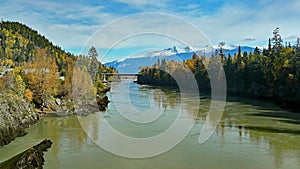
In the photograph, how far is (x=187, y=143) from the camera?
17.0m

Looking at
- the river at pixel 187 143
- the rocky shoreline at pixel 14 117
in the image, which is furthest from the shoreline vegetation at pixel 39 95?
the river at pixel 187 143

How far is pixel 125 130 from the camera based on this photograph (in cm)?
2066

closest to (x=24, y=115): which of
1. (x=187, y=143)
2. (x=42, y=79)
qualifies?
(x=42, y=79)

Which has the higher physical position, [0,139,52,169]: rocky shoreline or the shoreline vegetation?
the shoreline vegetation

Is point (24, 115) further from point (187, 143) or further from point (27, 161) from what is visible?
point (187, 143)

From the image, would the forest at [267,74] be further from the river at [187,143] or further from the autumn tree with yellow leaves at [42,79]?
the autumn tree with yellow leaves at [42,79]

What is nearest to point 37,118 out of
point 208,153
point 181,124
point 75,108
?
point 75,108

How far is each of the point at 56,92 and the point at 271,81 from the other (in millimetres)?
25749

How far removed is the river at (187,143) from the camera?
13570 mm

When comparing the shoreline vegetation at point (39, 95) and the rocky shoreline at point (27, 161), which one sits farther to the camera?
the shoreline vegetation at point (39, 95)

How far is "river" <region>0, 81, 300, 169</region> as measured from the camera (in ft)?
44.5

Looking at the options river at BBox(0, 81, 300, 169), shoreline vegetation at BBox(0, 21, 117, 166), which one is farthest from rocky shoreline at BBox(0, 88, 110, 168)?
river at BBox(0, 81, 300, 169)

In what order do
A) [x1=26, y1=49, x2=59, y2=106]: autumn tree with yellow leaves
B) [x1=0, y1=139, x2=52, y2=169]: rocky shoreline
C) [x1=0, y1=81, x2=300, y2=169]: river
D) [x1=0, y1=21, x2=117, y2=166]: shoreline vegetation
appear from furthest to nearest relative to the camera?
1. [x1=26, y1=49, x2=59, y2=106]: autumn tree with yellow leaves
2. [x1=0, y1=21, x2=117, y2=166]: shoreline vegetation
3. [x1=0, y1=81, x2=300, y2=169]: river
4. [x1=0, y1=139, x2=52, y2=169]: rocky shoreline

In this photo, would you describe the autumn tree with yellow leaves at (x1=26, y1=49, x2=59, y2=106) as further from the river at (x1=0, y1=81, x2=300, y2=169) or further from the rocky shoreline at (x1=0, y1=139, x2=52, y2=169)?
the rocky shoreline at (x1=0, y1=139, x2=52, y2=169)
